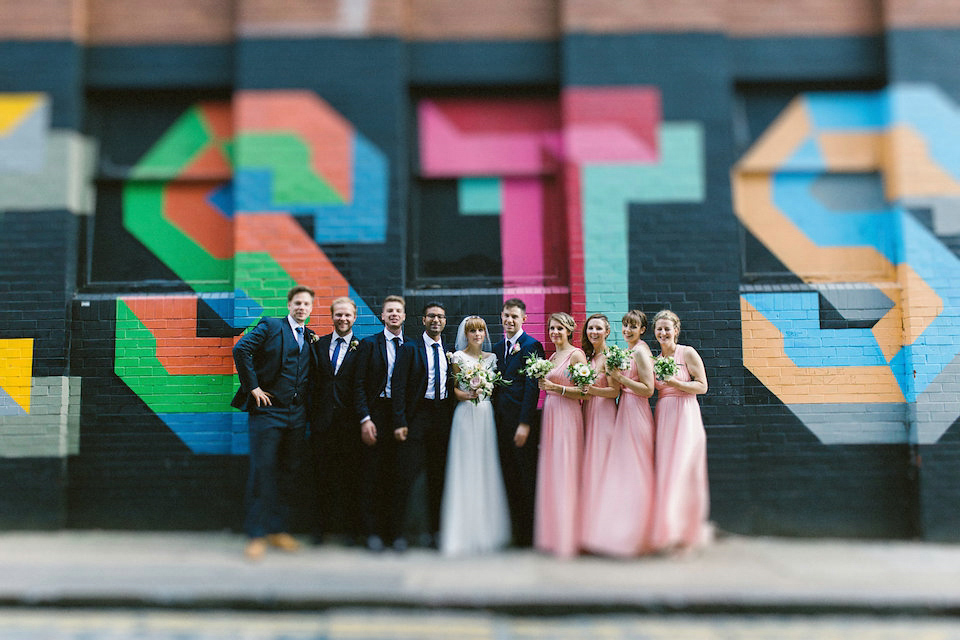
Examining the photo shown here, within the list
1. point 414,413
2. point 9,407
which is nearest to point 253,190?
point 414,413

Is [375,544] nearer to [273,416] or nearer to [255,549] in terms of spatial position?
[255,549]

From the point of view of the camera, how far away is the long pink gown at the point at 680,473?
5.60 metres

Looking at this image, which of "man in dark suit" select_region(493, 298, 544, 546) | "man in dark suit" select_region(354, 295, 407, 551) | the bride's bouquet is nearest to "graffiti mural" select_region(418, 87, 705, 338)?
"man in dark suit" select_region(493, 298, 544, 546)

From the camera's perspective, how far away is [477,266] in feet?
23.0

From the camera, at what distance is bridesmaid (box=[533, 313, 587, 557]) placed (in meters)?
5.75

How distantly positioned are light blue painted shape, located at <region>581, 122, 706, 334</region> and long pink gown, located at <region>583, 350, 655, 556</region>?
1.13m

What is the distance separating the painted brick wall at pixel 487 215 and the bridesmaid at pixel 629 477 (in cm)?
106

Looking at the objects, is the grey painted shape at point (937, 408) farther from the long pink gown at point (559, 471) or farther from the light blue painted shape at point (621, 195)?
the long pink gown at point (559, 471)

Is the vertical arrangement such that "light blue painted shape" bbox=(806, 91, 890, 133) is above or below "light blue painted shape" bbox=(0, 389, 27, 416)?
above

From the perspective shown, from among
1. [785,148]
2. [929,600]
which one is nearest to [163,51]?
[785,148]

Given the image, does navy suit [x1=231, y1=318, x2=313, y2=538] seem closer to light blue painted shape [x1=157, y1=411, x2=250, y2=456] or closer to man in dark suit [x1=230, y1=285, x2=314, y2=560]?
man in dark suit [x1=230, y1=285, x2=314, y2=560]

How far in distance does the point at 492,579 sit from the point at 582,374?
169 centimetres

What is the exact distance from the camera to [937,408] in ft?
21.4

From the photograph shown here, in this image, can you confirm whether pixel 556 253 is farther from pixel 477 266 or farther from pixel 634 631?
pixel 634 631
